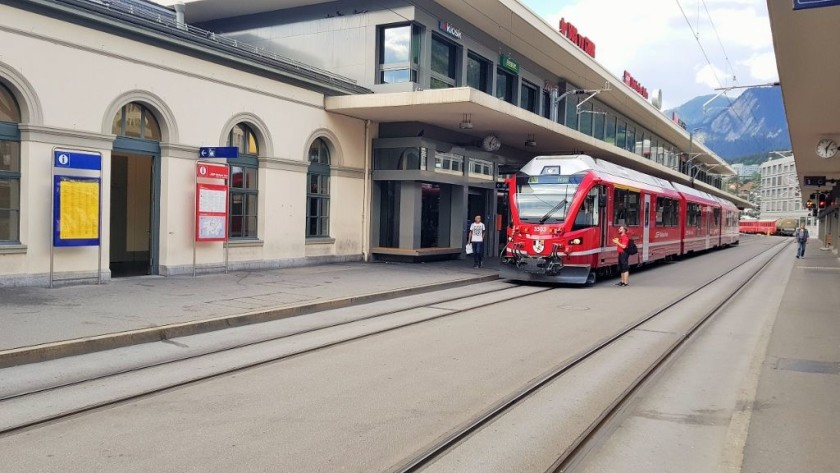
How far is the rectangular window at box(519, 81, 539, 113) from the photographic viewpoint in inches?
1090

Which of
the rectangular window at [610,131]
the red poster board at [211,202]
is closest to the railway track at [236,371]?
the red poster board at [211,202]

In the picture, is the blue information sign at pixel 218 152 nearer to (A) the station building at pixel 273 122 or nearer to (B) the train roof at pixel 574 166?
(A) the station building at pixel 273 122

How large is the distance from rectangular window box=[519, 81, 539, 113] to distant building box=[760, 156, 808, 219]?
10010cm

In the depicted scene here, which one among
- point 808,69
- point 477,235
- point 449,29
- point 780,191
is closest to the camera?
point 808,69

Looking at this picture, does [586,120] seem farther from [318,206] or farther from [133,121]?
[133,121]

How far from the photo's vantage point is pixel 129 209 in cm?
1809

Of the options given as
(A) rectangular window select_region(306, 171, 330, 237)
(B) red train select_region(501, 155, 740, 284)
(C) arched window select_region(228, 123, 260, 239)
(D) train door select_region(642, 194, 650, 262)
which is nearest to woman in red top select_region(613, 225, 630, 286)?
(B) red train select_region(501, 155, 740, 284)

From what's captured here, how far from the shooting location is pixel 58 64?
1181 centimetres

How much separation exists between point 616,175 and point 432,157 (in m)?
5.76

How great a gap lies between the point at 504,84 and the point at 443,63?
199 inches

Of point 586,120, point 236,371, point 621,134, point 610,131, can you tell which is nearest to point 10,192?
point 236,371

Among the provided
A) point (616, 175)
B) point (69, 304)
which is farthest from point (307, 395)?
point (616, 175)

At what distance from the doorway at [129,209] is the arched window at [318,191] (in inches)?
169

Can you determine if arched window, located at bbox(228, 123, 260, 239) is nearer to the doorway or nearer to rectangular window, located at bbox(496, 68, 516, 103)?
the doorway
